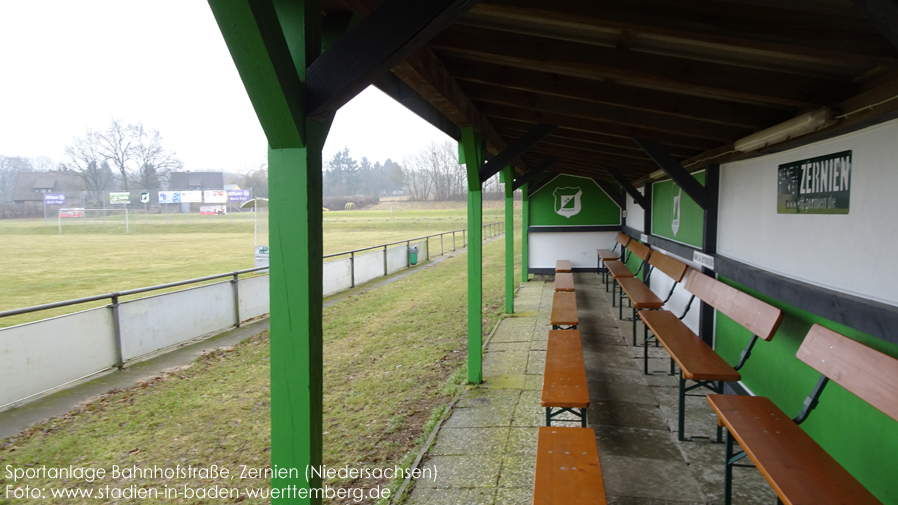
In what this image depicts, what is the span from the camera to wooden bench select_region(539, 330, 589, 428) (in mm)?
3242

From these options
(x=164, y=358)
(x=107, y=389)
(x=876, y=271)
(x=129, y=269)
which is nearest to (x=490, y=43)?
(x=876, y=271)

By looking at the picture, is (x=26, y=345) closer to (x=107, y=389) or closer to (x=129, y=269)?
(x=107, y=389)

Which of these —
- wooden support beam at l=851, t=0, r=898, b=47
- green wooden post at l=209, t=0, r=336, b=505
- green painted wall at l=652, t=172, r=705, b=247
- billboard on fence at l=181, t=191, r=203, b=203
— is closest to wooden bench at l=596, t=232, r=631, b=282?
green painted wall at l=652, t=172, r=705, b=247

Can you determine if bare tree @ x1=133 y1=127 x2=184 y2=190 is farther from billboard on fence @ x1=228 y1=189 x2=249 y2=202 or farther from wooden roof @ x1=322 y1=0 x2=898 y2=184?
wooden roof @ x1=322 y1=0 x2=898 y2=184

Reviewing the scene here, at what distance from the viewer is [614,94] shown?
11.9 feet

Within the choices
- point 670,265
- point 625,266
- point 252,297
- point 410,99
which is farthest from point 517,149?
point 252,297

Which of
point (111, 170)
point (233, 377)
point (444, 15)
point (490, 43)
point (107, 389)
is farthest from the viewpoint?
point (111, 170)

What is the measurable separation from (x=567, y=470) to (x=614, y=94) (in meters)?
2.52

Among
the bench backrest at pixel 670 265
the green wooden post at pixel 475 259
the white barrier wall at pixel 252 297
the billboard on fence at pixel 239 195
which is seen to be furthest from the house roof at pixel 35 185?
the bench backrest at pixel 670 265

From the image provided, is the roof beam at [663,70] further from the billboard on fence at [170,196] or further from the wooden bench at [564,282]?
the billboard on fence at [170,196]

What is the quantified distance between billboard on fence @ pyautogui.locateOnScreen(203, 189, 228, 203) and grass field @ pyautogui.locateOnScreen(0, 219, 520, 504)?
43.7 m

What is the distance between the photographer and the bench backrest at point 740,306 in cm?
328

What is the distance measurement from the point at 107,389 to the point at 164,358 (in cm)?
116

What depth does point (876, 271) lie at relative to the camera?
2484mm
